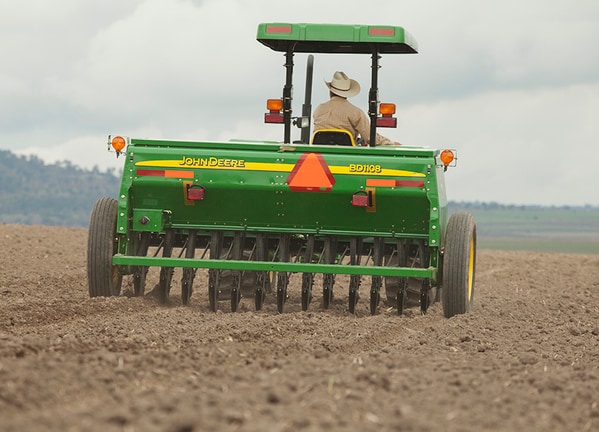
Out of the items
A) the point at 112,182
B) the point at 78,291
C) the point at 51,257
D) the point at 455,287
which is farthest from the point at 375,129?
the point at 112,182

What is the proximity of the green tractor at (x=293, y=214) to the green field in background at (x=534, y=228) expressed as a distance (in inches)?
2783

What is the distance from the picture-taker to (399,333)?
995 centimetres

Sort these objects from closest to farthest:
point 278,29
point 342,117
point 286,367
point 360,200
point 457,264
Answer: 1. point 286,367
2. point 360,200
3. point 457,264
4. point 278,29
5. point 342,117

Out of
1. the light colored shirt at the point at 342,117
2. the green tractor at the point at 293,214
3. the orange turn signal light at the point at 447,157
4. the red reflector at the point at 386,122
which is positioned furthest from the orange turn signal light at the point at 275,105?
the orange turn signal light at the point at 447,157

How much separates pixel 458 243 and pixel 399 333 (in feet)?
4.71

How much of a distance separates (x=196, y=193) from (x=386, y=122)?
2.10m

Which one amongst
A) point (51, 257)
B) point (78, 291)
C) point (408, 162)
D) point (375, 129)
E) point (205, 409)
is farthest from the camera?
point (51, 257)

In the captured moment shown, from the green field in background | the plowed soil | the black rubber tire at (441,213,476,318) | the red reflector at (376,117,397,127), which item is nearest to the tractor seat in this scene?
the red reflector at (376,117,397,127)

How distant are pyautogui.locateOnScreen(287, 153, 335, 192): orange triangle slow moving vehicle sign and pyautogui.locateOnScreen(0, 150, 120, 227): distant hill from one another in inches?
5506

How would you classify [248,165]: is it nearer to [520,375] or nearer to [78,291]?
[78,291]

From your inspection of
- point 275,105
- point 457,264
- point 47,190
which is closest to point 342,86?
point 275,105

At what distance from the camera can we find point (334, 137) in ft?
38.1

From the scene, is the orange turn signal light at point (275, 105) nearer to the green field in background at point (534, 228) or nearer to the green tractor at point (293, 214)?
the green tractor at point (293, 214)

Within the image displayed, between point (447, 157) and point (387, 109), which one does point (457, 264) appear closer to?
point (447, 157)
